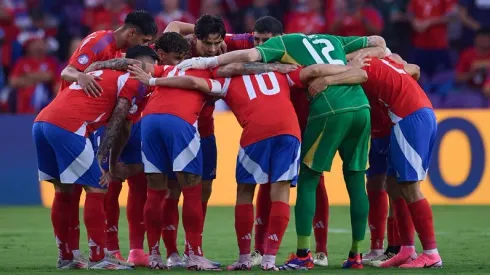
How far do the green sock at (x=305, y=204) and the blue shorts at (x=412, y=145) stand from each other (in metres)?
0.75

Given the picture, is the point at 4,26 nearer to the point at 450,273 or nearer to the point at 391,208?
the point at 391,208

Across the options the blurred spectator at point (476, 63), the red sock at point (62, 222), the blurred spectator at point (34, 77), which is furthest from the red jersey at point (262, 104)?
the blurred spectator at point (476, 63)

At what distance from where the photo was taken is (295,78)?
10398mm

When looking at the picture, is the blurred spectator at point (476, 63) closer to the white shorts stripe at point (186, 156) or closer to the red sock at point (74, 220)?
the white shorts stripe at point (186, 156)

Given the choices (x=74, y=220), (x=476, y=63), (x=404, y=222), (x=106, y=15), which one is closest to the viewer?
(x=74, y=220)

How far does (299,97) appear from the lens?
11023 millimetres

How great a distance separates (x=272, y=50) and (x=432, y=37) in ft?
32.6

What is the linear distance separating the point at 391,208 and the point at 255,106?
2369 millimetres

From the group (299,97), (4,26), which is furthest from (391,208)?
(4,26)

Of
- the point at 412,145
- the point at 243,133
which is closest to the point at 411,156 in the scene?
the point at 412,145

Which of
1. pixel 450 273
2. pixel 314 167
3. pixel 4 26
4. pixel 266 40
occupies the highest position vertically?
pixel 4 26

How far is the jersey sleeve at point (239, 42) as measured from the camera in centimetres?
1176

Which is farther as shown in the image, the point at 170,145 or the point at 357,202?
the point at 357,202

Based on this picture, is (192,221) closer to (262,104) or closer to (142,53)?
(262,104)
